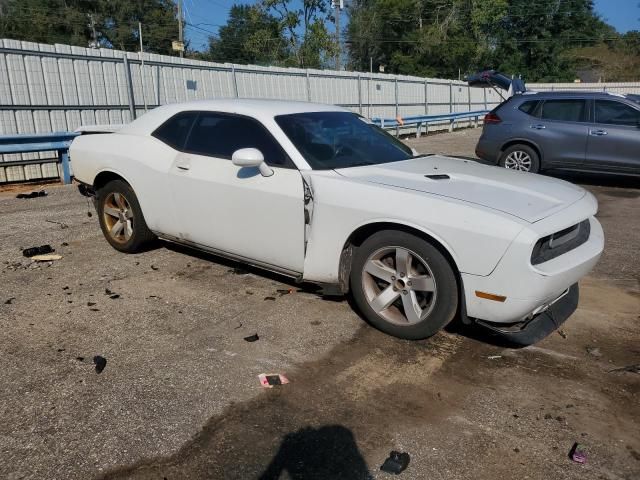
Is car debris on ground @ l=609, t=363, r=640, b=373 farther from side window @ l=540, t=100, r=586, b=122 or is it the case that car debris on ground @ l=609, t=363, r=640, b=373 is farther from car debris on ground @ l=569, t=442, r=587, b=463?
side window @ l=540, t=100, r=586, b=122

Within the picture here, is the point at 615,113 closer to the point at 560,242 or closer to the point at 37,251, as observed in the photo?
Answer: the point at 560,242

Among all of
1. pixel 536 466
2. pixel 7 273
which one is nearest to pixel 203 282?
pixel 7 273

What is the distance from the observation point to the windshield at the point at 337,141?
424cm

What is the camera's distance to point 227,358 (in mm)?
3496

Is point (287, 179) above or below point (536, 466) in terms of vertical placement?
above

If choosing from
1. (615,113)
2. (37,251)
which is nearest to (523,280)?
(37,251)

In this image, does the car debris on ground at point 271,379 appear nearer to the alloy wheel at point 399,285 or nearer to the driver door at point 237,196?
the alloy wheel at point 399,285

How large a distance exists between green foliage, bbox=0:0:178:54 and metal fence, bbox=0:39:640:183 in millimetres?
43841

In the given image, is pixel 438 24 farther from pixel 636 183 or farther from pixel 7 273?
pixel 7 273

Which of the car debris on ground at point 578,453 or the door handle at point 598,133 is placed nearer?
the car debris on ground at point 578,453

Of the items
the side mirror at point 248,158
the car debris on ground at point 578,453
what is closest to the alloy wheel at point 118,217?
the side mirror at point 248,158

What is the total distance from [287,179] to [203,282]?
1.40m

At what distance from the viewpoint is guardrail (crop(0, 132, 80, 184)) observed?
9.16 meters

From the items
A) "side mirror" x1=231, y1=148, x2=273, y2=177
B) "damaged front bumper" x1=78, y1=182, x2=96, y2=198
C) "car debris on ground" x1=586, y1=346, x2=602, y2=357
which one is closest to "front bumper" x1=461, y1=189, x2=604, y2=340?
"car debris on ground" x1=586, y1=346, x2=602, y2=357
